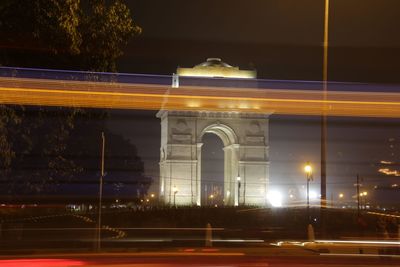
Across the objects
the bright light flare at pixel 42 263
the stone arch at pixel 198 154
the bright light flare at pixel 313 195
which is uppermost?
the stone arch at pixel 198 154

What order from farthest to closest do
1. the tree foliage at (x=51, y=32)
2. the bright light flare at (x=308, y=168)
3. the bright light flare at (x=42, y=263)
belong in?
the tree foliage at (x=51, y=32), the bright light flare at (x=308, y=168), the bright light flare at (x=42, y=263)

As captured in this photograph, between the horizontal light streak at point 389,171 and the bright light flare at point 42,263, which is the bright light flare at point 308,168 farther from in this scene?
the bright light flare at point 42,263

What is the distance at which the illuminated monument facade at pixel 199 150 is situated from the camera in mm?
9638

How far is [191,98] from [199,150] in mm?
16921

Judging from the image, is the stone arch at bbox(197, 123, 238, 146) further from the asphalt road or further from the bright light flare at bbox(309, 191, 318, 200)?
the asphalt road

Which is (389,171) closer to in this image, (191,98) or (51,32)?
(191,98)

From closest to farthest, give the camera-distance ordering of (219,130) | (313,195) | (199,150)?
(313,195) < (219,130) < (199,150)

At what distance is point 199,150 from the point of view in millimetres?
25516

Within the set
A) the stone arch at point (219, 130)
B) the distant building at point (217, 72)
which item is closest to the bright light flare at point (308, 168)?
the stone arch at point (219, 130)

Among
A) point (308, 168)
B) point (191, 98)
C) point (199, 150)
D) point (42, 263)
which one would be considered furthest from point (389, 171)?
point (199, 150)

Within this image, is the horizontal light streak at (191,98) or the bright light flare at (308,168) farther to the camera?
the bright light flare at (308,168)

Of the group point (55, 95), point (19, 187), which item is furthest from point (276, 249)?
point (19, 187)

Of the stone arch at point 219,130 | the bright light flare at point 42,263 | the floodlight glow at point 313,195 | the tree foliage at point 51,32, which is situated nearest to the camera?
the bright light flare at point 42,263

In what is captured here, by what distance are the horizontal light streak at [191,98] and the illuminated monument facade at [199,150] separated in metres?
0.26
